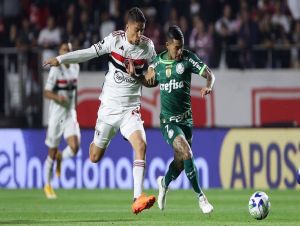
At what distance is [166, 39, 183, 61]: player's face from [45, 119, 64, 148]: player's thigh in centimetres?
497

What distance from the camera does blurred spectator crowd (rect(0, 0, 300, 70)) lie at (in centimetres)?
2022

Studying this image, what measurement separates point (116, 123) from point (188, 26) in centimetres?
877

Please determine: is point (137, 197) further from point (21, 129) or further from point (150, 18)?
point (150, 18)

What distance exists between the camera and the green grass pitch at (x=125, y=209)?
458 inches

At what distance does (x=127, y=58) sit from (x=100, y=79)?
7.84 meters

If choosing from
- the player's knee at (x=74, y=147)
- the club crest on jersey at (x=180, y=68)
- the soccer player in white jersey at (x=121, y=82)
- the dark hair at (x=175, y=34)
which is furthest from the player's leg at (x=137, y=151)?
the player's knee at (x=74, y=147)

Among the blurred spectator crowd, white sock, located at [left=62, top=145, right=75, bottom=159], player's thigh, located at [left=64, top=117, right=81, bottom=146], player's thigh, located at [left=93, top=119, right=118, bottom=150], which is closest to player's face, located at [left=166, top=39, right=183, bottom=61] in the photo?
player's thigh, located at [left=93, top=119, right=118, bottom=150]

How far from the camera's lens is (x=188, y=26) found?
21.2 meters

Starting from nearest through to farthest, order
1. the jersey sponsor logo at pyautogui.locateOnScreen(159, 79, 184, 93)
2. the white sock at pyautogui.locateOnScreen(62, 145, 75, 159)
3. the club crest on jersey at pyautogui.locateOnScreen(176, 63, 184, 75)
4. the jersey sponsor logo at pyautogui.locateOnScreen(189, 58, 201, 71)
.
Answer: the jersey sponsor logo at pyautogui.locateOnScreen(189, 58, 201, 71), the club crest on jersey at pyautogui.locateOnScreen(176, 63, 184, 75), the jersey sponsor logo at pyautogui.locateOnScreen(159, 79, 184, 93), the white sock at pyautogui.locateOnScreen(62, 145, 75, 159)

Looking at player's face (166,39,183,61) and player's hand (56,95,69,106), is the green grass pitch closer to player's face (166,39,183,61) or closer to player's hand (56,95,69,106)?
player's hand (56,95,69,106)

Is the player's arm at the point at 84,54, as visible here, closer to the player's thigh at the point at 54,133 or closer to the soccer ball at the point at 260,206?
the soccer ball at the point at 260,206

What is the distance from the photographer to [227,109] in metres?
20.0

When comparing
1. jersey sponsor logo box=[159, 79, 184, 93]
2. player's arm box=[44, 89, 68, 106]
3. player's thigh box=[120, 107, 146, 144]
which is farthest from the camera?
player's arm box=[44, 89, 68, 106]

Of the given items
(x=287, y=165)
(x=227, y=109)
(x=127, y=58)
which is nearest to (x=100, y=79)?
(x=227, y=109)
